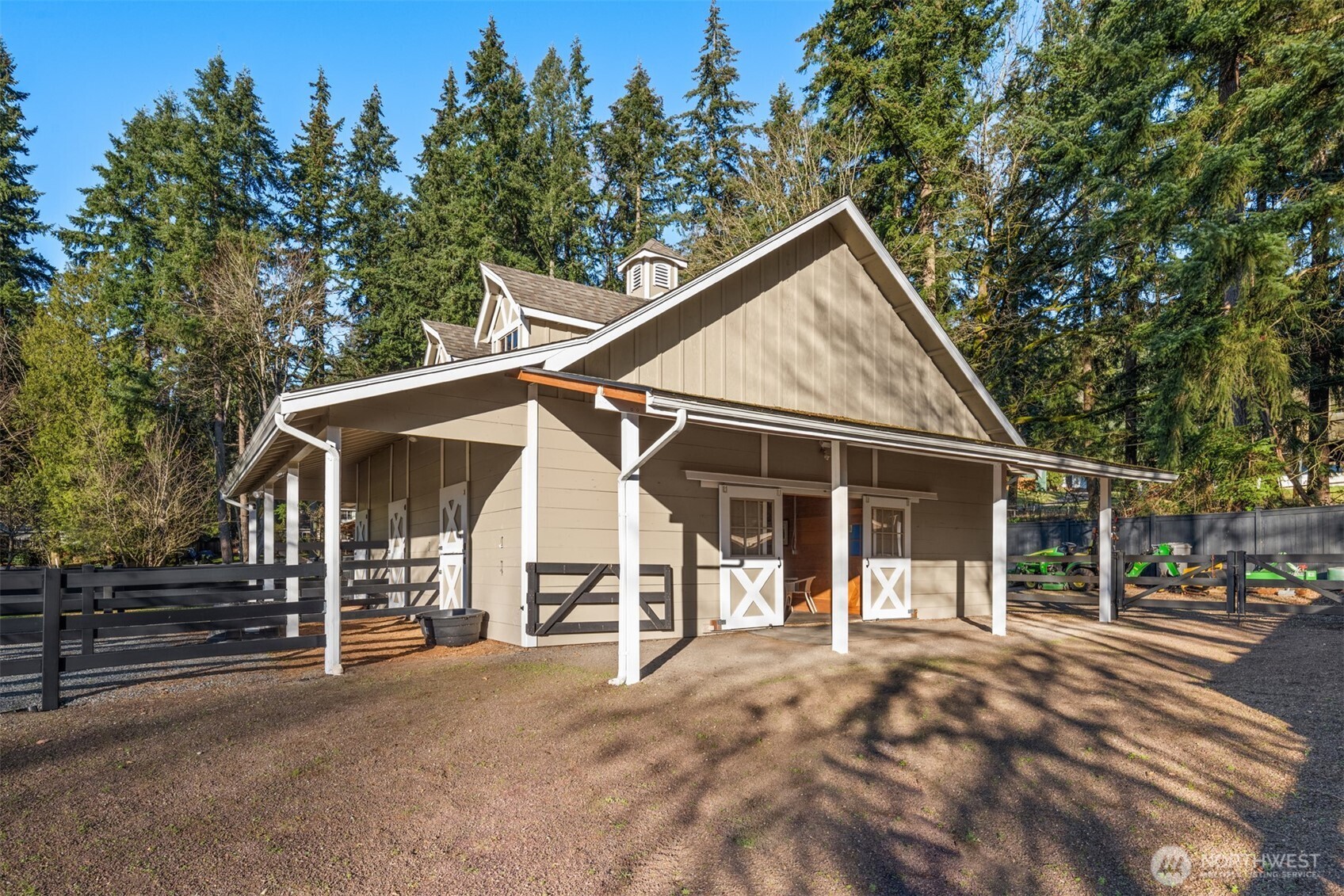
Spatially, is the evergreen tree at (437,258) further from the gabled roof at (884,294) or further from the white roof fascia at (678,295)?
the white roof fascia at (678,295)

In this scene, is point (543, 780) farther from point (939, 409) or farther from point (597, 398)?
point (939, 409)

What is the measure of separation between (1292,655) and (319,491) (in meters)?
A: 16.7

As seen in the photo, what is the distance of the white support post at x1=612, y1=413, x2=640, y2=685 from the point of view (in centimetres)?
689

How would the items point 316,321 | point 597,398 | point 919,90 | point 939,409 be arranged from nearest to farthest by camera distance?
1. point 597,398
2. point 939,409
3. point 919,90
4. point 316,321

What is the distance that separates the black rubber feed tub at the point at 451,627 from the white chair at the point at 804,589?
5419mm

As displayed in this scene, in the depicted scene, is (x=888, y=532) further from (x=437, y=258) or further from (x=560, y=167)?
(x=560, y=167)

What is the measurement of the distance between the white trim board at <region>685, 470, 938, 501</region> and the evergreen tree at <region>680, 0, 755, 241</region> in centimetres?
2155

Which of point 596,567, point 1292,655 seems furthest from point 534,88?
point 1292,655

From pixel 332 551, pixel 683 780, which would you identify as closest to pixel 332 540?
pixel 332 551

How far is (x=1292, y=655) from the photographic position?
8352mm

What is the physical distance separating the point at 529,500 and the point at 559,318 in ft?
11.3

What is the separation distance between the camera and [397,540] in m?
13.5

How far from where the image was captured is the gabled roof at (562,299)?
11305mm

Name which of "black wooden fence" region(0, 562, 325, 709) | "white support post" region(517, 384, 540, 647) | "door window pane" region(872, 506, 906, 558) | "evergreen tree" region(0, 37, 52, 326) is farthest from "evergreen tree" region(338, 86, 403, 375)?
"door window pane" region(872, 506, 906, 558)
